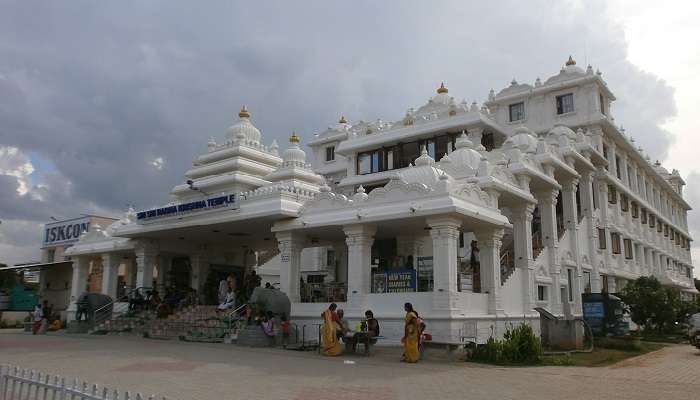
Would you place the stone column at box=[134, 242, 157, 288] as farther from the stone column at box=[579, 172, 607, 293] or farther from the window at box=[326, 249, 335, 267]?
the stone column at box=[579, 172, 607, 293]

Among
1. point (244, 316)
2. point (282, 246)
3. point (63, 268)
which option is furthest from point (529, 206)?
point (63, 268)

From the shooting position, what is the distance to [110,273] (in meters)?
30.5

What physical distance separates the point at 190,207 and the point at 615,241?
23.7 metres

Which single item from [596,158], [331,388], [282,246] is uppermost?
[596,158]

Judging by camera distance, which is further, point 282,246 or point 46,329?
point 46,329

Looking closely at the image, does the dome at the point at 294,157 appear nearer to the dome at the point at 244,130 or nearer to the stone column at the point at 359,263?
the dome at the point at 244,130

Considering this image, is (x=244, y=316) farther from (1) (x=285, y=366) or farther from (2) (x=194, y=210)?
(1) (x=285, y=366)

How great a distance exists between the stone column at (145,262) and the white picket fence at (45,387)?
20.1 m

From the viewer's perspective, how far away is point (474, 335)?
1686 cm

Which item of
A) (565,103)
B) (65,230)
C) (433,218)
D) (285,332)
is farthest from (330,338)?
(65,230)

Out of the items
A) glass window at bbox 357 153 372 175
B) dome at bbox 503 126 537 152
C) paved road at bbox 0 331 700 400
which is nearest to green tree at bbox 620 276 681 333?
dome at bbox 503 126 537 152

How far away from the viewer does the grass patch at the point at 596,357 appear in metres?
15.2

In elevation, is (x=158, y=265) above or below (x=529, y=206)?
below

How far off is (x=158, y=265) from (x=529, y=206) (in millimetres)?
20104
